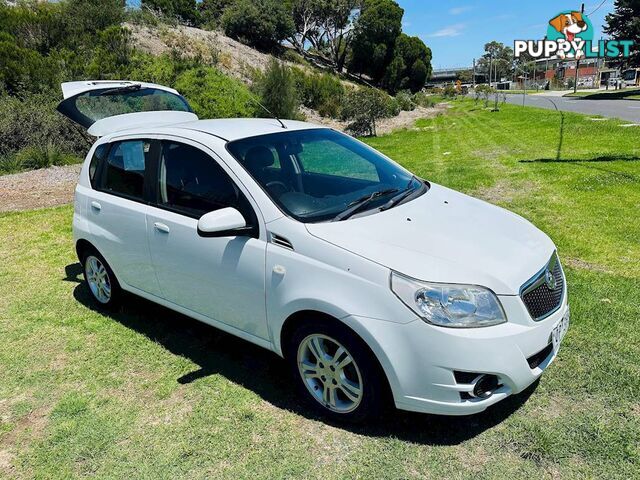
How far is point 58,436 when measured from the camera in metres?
3.13

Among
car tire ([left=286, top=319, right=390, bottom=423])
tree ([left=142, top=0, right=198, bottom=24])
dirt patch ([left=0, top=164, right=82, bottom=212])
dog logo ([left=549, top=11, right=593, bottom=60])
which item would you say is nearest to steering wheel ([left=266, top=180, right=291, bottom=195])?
car tire ([left=286, top=319, right=390, bottom=423])

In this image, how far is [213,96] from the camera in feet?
72.0

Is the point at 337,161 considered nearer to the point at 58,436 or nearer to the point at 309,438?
the point at 309,438

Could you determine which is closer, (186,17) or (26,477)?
(26,477)

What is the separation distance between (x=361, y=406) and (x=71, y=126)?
49.2 feet

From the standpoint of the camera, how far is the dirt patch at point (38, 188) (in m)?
10.1

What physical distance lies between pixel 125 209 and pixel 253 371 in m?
1.68

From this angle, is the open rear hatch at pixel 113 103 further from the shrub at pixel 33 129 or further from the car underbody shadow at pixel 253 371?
the shrub at pixel 33 129

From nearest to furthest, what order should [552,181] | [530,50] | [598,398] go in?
[598,398], [552,181], [530,50]

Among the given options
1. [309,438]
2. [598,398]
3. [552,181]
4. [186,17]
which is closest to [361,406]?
[309,438]

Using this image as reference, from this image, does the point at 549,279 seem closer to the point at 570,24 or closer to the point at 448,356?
the point at 448,356

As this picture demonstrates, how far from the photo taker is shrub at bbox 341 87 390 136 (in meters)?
22.1

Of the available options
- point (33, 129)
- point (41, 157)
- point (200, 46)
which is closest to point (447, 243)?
point (41, 157)

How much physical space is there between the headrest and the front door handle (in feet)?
2.62
